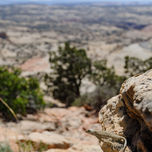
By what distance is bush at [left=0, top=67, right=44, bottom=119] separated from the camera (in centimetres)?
1478

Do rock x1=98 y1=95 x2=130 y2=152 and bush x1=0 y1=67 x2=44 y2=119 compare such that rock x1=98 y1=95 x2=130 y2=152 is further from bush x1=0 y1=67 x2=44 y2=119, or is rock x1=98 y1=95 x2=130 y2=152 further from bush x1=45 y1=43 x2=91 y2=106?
bush x1=45 y1=43 x2=91 y2=106

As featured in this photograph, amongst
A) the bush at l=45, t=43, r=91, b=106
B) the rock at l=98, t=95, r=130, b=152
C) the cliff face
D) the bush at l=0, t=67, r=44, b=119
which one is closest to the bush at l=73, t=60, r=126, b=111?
the bush at l=45, t=43, r=91, b=106

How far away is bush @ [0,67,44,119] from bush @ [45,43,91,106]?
562cm

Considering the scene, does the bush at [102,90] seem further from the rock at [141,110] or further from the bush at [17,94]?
the rock at [141,110]

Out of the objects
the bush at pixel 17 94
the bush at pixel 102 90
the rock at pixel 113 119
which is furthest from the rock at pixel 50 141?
the bush at pixel 102 90

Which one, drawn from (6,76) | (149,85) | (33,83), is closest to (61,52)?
(33,83)

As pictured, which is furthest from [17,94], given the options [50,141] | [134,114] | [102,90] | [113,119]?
[134,114]

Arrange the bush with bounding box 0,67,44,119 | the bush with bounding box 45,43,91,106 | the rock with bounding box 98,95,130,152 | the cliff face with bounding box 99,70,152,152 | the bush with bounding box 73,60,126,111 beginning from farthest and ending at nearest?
the bush with bounding box 45,43,91,106 < the bush with bounding box 73,60,126,111 < the bush with bounding box 0,67,44,119 < the rock with bounding box 98,95,130,152 < the cliff face with bounding box 99,70,152,152

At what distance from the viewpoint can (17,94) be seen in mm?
16391

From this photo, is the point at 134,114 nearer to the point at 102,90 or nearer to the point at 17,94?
the point at 17,94

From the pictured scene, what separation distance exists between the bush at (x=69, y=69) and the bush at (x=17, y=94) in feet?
18.4

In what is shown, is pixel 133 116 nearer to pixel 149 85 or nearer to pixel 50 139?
pixel 149 85

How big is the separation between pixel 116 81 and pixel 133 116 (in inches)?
657

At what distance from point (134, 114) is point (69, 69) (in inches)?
763
